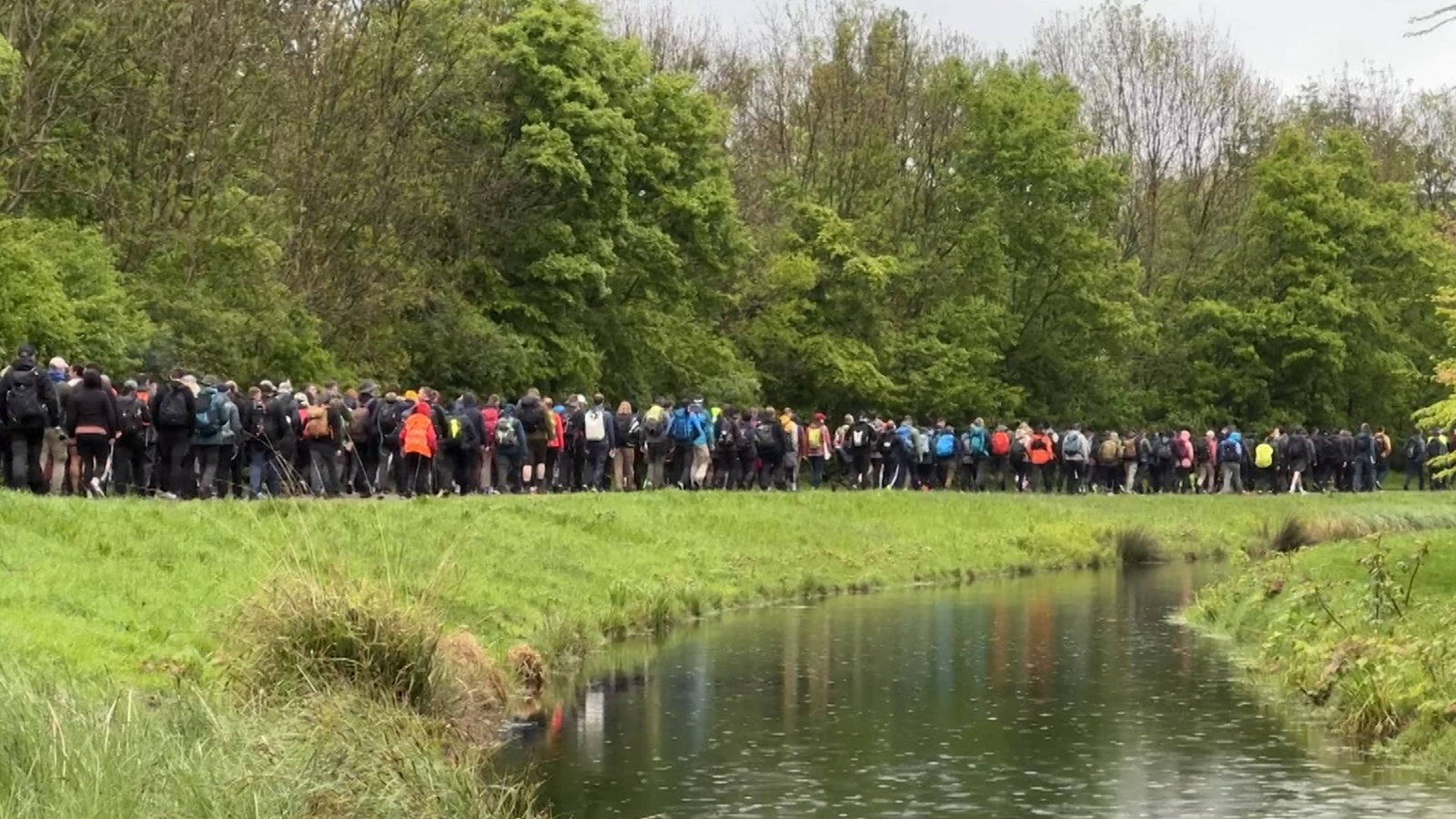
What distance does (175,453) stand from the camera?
87.9 feet

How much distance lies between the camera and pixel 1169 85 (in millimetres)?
70562

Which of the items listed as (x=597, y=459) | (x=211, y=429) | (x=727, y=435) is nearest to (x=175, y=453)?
(x=211, y=429)

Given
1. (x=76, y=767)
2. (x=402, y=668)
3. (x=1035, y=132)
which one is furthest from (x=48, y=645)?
(x=1035, y=132)

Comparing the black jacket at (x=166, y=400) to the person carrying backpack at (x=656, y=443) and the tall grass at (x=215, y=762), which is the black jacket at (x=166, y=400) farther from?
the tall grass at (x=215, y=762)

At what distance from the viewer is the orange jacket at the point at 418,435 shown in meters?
30.2

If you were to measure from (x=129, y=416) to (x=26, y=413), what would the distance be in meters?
1.92

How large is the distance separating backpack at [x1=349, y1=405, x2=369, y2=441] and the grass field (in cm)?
244

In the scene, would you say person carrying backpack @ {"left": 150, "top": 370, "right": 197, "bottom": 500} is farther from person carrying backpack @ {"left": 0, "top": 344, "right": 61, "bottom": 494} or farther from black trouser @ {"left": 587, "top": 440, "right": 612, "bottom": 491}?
black trouser @ {"left": 587, "top": 440, "right": 612, "bottom": 491}

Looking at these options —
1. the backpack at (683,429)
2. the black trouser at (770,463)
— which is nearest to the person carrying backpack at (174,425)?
the backpack at (683,429)

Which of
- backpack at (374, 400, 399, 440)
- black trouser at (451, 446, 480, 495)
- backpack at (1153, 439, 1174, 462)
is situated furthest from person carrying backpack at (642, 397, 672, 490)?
backpack at (1153, 439, 1174, 462)

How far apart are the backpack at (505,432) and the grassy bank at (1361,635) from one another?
1051cm

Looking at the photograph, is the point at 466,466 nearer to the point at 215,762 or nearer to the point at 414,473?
the point at 414,473

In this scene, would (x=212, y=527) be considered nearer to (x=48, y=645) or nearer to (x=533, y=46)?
(x=48, y=645)

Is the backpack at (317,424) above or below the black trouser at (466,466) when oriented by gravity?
above
